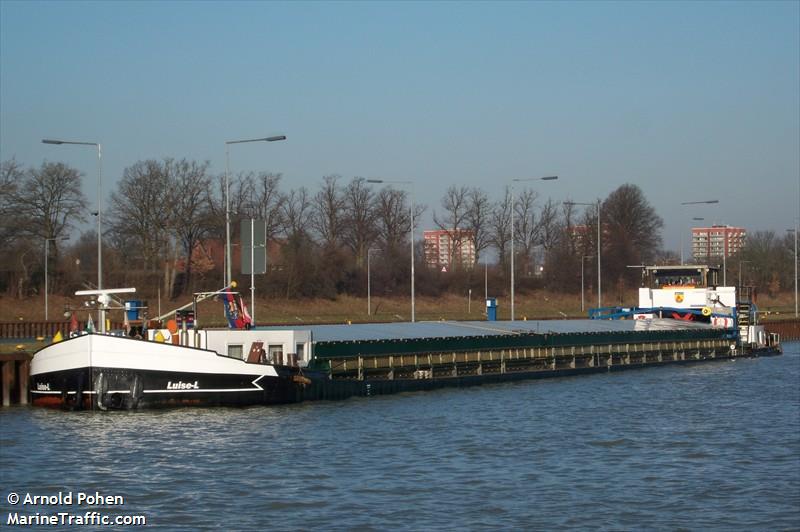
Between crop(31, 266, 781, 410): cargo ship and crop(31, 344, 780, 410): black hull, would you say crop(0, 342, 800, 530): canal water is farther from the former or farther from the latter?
crop(31, 266, 781, 410): cargo ship

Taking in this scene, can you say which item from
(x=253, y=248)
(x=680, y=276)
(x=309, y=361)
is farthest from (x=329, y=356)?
(x=680, y=276)

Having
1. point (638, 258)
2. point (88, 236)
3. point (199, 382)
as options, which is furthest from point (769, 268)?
point (199, 382)

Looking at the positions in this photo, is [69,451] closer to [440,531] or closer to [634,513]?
[440,531]

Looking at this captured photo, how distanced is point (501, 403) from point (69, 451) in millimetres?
15654

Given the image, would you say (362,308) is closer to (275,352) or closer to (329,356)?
(329,356)

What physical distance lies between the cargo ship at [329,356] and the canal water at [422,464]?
0.69 metres

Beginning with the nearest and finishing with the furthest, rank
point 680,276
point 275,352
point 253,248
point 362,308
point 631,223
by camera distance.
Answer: point 275,352, point 253,248, point 680,276, point 362,308, point 631,223

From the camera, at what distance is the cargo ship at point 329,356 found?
3062 centimetres

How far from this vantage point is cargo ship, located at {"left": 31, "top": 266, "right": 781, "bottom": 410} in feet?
100

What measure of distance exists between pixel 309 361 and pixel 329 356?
44.1 inches

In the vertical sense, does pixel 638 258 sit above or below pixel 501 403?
above

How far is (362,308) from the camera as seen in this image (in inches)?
3748

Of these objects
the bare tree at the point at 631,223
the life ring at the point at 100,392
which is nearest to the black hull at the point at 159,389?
the life ring at the point at 100,392

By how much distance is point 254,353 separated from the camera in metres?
32.7
